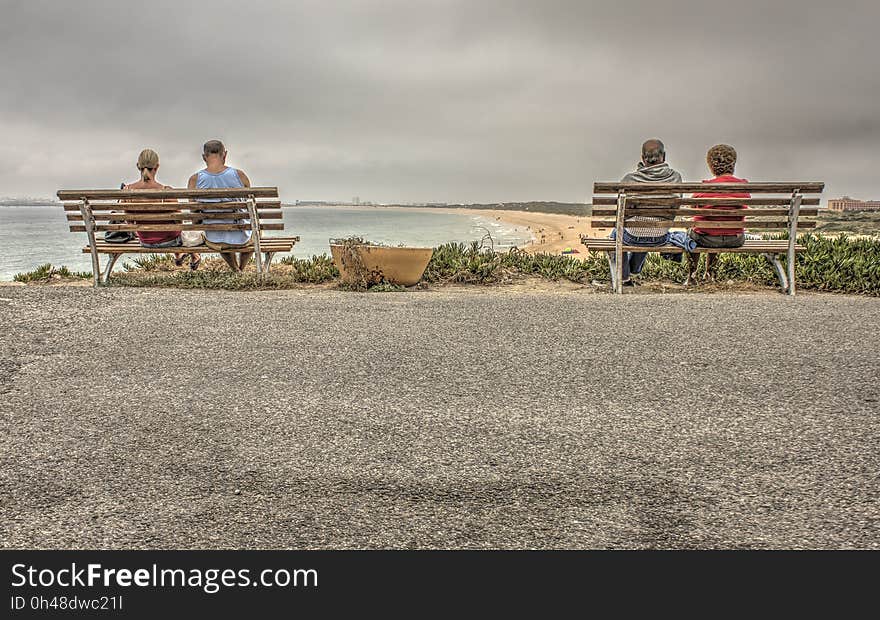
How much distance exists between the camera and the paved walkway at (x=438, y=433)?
2.31 metres

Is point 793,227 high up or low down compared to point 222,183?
down

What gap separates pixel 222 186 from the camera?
910cm

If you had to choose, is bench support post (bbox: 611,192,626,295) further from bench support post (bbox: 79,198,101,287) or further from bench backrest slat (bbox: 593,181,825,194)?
bench support post (bbox: 79,198,101,287)

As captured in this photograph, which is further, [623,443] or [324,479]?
[623,443]

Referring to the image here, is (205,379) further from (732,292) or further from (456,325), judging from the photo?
(732,292)

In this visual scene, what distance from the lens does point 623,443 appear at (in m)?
3.05

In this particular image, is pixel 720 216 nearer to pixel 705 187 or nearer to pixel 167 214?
pixel 705 187

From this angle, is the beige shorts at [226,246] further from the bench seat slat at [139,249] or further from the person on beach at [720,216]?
the person on beach at [720,216]

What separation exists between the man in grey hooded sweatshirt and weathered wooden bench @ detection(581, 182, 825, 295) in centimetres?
5

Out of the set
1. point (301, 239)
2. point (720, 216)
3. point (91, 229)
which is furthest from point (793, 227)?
point (301, 239)

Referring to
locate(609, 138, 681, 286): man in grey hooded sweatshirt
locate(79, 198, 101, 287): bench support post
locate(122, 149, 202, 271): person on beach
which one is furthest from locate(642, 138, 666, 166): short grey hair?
locate(79, 198, 101, 287): bench support post

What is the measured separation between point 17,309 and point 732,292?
25.0 feet

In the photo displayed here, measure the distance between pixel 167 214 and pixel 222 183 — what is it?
830 millimetres
